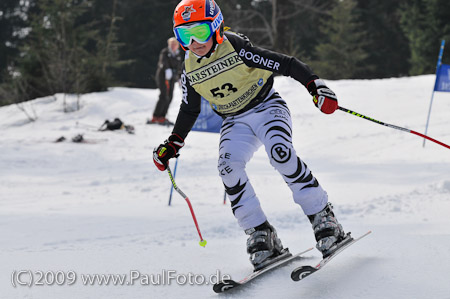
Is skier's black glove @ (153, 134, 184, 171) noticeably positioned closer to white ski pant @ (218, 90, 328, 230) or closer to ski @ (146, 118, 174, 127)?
white ski pant @ (218, 90, 328, 230)

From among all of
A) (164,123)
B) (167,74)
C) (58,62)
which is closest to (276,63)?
(167,74)

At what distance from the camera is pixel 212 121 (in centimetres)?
662

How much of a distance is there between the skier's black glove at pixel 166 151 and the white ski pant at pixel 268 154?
1.19ft

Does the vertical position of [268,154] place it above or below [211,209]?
above

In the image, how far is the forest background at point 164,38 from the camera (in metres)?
16.9

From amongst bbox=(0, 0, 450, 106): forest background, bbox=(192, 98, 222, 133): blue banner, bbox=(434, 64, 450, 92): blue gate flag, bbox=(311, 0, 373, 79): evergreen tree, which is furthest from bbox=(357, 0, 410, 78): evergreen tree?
bbox=(192, 98, 222, 133): blue banner

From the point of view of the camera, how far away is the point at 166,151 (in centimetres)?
353

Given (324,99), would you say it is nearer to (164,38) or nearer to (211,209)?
(211,209)

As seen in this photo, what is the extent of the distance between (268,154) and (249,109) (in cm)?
36

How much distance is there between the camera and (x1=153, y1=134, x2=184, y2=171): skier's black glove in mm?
3523

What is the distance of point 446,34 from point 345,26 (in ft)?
15.2

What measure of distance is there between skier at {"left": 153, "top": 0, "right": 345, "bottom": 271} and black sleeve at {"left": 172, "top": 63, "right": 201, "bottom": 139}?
4 cm

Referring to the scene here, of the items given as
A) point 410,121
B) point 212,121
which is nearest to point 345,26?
point 410,121

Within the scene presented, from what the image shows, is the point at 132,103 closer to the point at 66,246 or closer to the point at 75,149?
the point at 75,149
